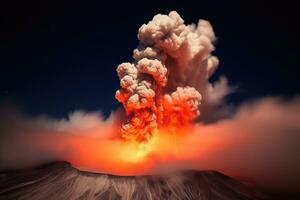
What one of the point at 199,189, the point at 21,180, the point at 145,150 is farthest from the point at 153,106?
the point at 21,180

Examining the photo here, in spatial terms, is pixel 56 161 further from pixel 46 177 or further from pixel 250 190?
pixel 250 190

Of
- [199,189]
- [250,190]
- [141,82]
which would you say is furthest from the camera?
[250,190]

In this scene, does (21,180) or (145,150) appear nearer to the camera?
(145,150)

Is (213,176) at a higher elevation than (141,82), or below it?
below

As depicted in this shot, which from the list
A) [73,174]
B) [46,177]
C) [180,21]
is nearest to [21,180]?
[46,177]

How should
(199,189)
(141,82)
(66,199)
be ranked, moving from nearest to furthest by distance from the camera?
1. (141,82)
2. (66,199)
3. (199,189)

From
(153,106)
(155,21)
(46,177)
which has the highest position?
(155,21)
